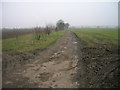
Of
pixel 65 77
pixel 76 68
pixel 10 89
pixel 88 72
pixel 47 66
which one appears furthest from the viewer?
pixel 47 66

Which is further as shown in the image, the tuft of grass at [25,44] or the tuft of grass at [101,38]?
the tuft of grass at [101,38]

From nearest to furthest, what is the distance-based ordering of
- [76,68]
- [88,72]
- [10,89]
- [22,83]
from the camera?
[10,89], [22,83], [88,72], [76,68]

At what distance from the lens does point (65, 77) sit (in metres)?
6.34

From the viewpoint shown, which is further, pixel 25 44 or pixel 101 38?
pixel 101 38

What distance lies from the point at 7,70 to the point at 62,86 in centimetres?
414

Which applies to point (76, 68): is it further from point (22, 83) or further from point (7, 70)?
point (7, 70)

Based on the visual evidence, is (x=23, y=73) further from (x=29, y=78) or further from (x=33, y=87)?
(x=33, y=87)

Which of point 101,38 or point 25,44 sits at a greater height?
point 101,38

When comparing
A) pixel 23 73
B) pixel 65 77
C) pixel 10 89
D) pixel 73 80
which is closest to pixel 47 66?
pixel 23 73

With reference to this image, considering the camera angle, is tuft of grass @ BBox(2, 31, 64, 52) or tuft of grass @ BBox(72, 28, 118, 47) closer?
tuft of grass @ BBox(2, 31, 64, 52)

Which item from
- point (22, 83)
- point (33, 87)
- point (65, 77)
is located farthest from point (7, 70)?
point (65, 77)

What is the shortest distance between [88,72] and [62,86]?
6.92 feet

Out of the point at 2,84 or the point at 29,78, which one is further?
the point at 29,78

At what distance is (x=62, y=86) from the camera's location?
5.40 meters
